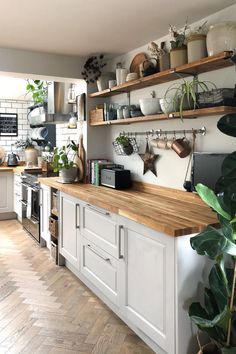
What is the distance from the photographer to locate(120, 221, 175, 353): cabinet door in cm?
179

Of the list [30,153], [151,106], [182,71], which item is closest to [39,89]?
[30,153]

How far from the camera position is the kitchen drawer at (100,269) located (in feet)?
7.81

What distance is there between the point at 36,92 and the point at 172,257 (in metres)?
3.70

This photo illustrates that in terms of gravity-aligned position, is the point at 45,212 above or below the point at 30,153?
below

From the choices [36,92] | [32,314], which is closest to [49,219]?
[32,314]

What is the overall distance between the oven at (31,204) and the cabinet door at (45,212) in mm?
141

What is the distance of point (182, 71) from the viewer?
236 centimetres

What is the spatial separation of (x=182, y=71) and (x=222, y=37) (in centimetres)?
38

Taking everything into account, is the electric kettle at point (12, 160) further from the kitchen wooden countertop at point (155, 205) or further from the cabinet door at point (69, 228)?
the cabinet door at point (69, 228)

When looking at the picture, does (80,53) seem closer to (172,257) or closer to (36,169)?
(36,169)

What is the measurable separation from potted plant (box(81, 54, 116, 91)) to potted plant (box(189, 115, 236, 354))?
1952mm

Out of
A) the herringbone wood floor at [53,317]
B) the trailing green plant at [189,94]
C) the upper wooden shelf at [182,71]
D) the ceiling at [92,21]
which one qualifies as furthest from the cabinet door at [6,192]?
the trailing green plant at [189,94]

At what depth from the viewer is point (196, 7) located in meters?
2.25

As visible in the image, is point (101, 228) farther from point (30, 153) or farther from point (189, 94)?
point (30, 153)
